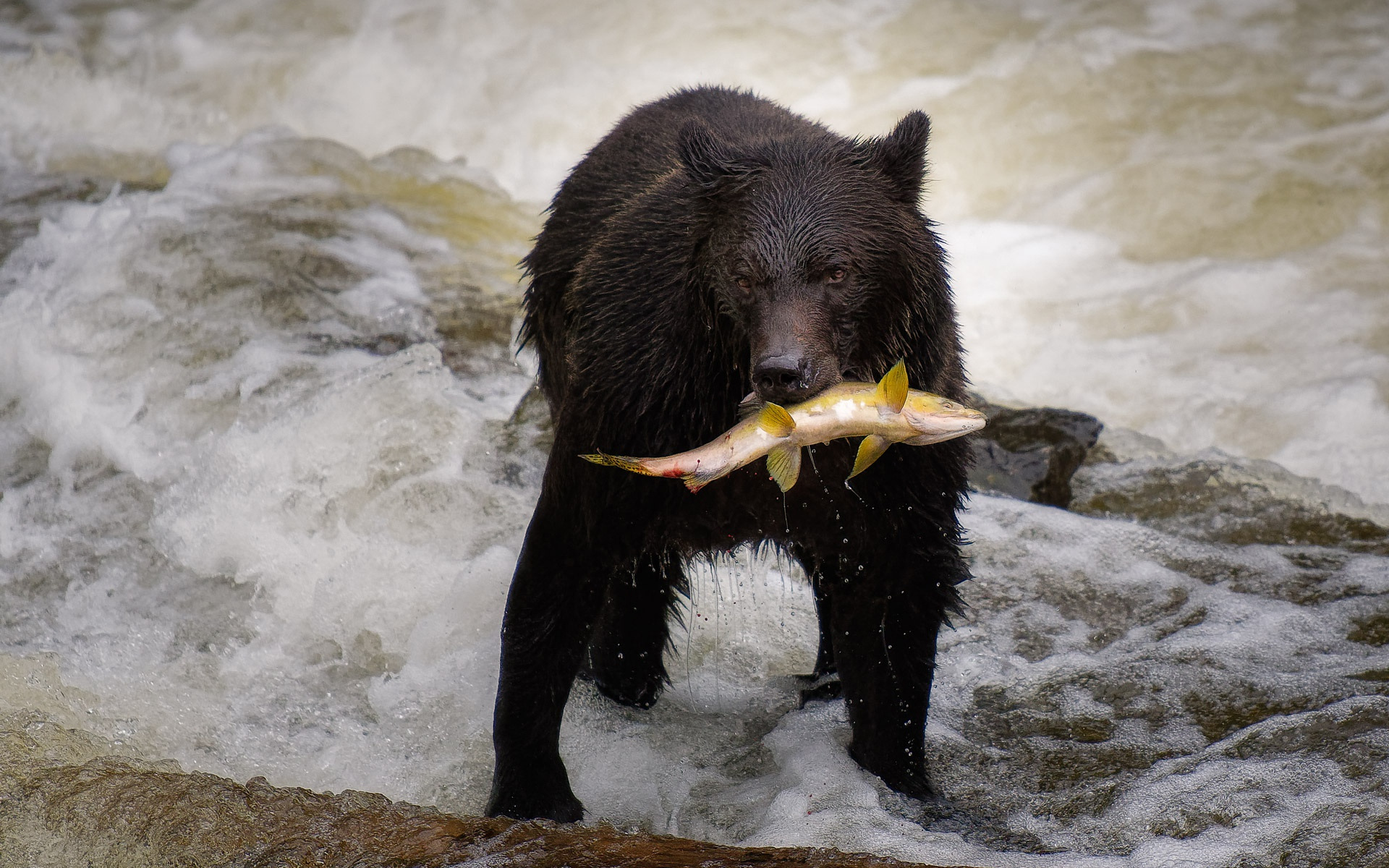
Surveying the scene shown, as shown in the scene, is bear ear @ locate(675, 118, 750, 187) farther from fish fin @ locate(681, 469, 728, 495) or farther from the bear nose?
fish fin @ locate(681, 469, 728, 495)

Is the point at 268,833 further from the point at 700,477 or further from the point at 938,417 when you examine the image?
the point at 938,417

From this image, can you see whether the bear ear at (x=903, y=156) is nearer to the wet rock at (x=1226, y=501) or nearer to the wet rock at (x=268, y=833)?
the wet rock at (x=268, y=833)

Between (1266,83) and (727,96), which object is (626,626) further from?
(1266,83)

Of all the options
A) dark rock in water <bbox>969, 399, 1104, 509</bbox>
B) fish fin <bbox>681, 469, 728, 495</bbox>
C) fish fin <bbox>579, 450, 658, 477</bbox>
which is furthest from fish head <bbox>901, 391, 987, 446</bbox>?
dark rock in water <bbox>969, 399, 1104, 509</bbox>

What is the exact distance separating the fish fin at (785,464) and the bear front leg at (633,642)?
1.59 meters

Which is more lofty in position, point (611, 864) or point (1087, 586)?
point (1087, 586)

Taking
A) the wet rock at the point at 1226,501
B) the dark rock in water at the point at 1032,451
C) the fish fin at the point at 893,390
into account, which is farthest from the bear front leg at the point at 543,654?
the wet rock at the point at 1226,501

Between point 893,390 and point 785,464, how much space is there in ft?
1.02

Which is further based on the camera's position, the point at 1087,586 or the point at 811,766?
the point at 1087,586

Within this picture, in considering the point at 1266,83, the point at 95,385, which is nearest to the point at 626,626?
the point at 95,385

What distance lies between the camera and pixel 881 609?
4047mm

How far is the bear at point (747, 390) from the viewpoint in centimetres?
351

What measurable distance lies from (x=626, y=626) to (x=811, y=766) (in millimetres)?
878

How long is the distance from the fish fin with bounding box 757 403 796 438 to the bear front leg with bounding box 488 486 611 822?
0.93 meters
